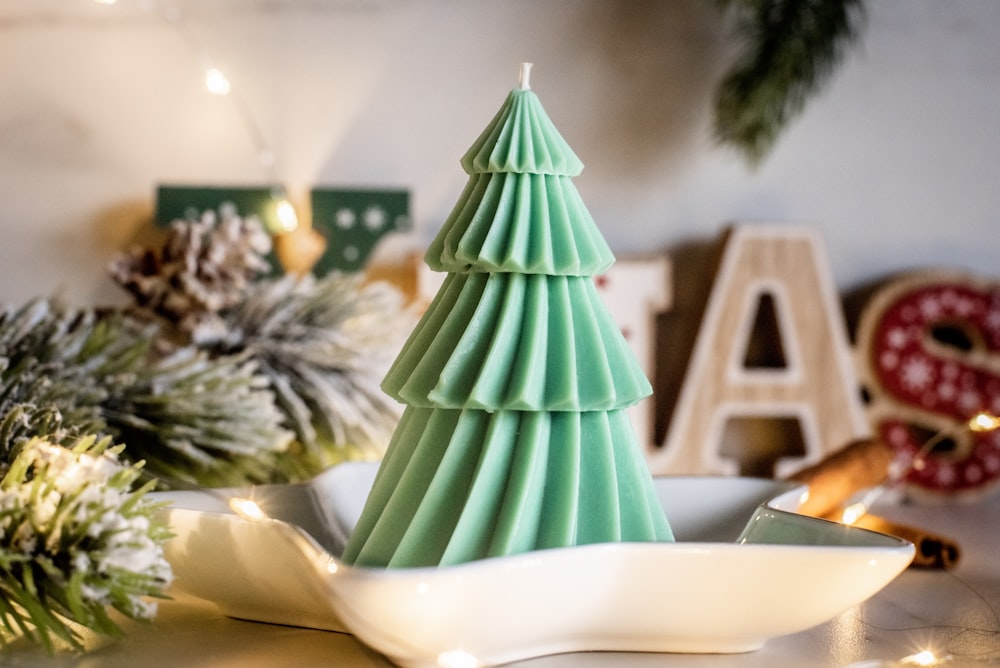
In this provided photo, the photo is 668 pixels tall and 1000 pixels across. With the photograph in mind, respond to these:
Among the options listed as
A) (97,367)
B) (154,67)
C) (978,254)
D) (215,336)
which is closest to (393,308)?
(215,336)

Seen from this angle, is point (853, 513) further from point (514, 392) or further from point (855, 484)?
point (514, 392)

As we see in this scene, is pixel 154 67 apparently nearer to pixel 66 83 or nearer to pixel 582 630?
pixel 66 83

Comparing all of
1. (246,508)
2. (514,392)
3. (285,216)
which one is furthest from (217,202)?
(514,392)

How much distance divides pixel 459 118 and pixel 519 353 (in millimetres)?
562

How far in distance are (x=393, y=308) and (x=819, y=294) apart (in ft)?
1.33

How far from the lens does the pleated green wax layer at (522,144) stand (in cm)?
47

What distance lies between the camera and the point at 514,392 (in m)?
0.44

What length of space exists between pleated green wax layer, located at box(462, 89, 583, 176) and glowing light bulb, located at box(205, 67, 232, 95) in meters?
0.52

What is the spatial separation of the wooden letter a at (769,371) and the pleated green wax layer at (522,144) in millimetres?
493

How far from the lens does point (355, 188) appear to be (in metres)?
0.95

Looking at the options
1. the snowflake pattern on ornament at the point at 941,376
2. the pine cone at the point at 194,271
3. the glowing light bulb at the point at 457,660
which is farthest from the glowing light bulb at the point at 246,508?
the snowflake pattern on ornament at the point at 941,376

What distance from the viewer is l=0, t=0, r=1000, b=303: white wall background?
0.94 metres

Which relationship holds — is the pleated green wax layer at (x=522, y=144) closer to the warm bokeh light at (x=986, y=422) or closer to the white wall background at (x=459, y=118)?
the warm bokeh light at (x=986, y=422)

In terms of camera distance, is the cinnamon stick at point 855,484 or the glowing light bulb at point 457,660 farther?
the cinnamon stick at point 855,484
